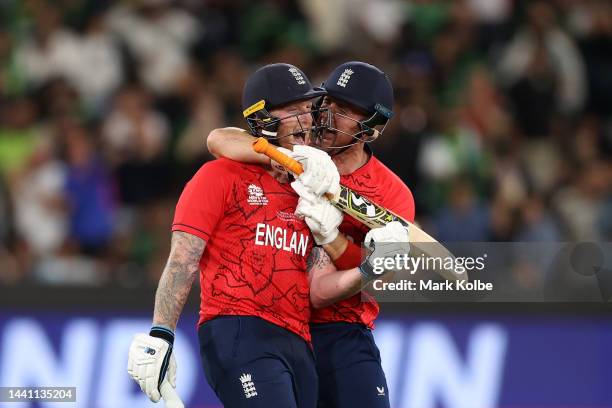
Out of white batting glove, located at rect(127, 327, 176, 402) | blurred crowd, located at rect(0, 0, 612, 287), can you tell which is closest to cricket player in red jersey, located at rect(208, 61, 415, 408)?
white batting glove, located at rect(127, 327, 176, 402)

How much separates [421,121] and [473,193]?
1.14 m

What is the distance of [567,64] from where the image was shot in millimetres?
13594

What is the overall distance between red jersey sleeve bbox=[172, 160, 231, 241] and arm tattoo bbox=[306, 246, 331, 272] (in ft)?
1.97

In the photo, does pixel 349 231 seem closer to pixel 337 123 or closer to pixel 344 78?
pixel 337 123

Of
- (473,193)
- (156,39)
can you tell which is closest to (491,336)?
(473,193)

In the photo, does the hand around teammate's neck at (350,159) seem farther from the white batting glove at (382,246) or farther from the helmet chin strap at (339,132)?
the white batting glove at (382,246)

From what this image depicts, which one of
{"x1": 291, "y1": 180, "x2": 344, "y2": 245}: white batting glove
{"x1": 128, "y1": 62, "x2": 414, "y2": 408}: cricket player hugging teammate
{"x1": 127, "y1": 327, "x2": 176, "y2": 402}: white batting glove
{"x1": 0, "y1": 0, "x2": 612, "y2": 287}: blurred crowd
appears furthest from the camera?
{"x1": 0, "y1": 0, "x2": 612, "y2": 287}: blurred crowd

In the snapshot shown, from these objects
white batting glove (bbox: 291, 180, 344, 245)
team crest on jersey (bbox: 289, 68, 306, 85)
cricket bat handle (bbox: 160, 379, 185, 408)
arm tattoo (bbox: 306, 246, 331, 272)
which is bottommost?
cricket bat handle (bbox: 160, 379, 185, 408)

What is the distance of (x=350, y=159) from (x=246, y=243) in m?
0.94

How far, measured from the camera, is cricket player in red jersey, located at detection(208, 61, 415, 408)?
663 centimetres

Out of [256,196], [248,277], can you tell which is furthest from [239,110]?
[248,277]

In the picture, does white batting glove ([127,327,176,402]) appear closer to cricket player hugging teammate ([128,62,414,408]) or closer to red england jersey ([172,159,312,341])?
cricket player hugging teammate ([128,62,414,408])

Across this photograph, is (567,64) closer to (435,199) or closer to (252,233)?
(435,199)

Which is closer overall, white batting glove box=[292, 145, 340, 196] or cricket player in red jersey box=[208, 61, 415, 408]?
white batting glove box=[292, 145, 340, 196]
